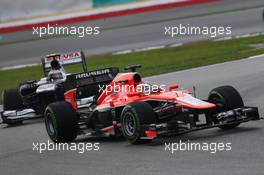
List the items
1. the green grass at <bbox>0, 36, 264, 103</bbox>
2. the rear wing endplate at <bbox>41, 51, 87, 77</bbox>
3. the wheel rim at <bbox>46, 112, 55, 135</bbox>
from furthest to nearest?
the green grass at <bbox>0, 36, 264, 103</bbox> → the rear wing endplate at <bbox>41, 51, 87, 77</bbox> → the wheel rim at <bbox>46, 112, 55, 135</bbox>

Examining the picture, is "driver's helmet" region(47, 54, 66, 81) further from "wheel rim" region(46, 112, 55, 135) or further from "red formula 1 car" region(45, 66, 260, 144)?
"wheel rim" region(46, 112, 55, 135)

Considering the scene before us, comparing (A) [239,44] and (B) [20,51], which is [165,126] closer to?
(A) [239,44]

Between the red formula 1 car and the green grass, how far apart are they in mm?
9973

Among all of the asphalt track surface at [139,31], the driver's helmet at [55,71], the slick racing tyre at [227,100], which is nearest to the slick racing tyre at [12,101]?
the driver's helmet at [55,71]

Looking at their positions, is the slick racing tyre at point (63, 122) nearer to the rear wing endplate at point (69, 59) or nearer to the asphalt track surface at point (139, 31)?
the rear wing endplate at point (69, 59)

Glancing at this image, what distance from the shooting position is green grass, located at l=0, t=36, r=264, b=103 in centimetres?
→ 2348

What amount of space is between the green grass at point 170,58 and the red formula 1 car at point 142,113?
393 inches

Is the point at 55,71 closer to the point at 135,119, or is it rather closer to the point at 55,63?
the point at 55,63

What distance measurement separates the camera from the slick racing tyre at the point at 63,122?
12570 millimetres

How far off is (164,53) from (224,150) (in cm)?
1742

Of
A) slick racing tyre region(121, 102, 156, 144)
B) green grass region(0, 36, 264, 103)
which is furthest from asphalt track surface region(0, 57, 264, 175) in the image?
green grass region(0, 36, 264, 103)

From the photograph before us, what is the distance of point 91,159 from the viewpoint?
35.7ft

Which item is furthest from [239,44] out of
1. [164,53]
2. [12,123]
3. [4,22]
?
[4,22]

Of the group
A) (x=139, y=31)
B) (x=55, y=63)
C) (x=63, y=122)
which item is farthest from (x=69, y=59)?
(x=139, y=31)
